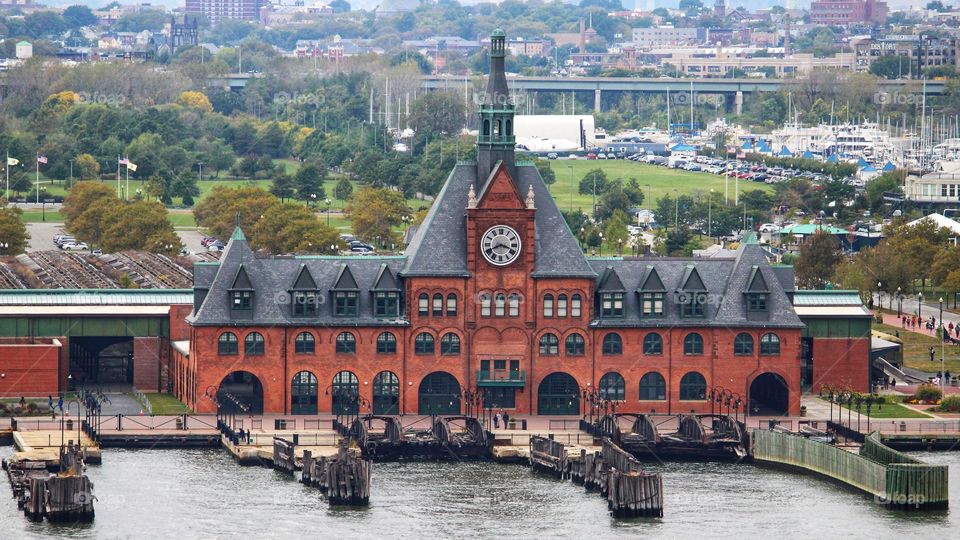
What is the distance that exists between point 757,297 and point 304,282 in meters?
22.8

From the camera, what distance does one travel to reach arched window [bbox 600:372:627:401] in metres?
146

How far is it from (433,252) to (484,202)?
3618 mm

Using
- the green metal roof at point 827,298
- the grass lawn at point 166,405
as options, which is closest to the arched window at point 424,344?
the grass lawn at point 166,405

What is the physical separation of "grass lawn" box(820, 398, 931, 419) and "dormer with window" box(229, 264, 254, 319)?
3076 cm

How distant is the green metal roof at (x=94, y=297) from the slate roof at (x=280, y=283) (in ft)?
28.6

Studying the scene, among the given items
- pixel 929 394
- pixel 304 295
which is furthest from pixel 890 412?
pixel 304 295

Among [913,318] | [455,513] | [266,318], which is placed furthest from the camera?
[913,318]

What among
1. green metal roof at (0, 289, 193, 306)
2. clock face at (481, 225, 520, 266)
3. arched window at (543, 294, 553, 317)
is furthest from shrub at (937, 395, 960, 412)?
green metal roof at (0, 289, 193, 306)

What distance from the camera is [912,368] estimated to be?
164 m

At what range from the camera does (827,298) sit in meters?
154

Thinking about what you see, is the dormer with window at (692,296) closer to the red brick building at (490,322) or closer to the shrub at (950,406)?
the red brick building at (490,322)

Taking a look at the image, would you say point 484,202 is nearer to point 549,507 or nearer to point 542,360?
point 542,360

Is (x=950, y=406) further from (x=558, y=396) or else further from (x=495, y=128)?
(x=495, y=128)

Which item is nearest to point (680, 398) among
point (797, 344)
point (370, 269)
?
point (797, 344)
